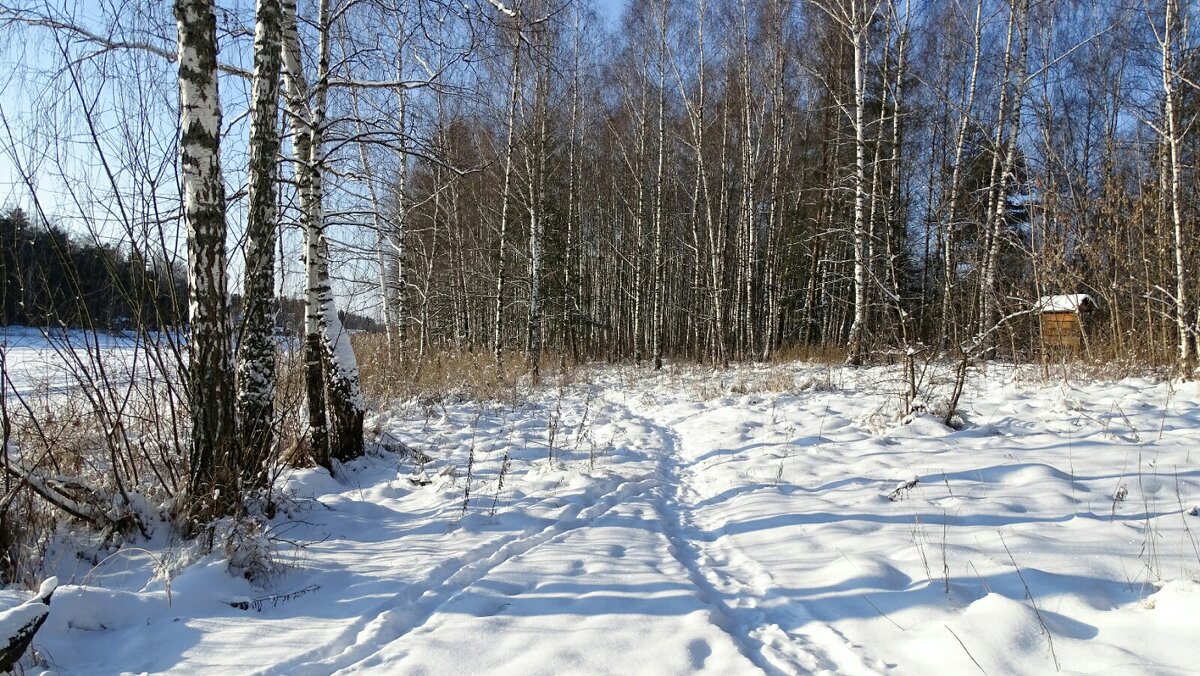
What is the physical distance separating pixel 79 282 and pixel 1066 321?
589 inches

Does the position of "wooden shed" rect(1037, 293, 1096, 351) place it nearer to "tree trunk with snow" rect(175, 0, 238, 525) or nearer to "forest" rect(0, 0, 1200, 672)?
"forest" rect(0, 0, 1200, 672)

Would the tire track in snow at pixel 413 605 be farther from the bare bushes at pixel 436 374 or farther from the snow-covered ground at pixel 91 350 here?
the bare bushes at pixel 436 374

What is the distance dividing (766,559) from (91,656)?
3.01 meters

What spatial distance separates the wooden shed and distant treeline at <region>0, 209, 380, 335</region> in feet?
28.3

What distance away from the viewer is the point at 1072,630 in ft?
6.87

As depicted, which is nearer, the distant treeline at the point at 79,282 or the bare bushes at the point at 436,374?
the distant treeline at the point at 79,282

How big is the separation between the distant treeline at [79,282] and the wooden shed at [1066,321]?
862cm

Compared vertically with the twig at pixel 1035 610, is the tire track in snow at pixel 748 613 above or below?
below

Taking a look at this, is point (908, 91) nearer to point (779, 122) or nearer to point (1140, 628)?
point (779, 122)

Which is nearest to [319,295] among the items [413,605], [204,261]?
[204,261]

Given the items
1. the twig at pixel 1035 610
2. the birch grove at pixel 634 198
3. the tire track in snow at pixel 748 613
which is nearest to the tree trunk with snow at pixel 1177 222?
the birch grove at pixel 634 198

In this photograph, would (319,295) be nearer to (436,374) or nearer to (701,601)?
(701,601)

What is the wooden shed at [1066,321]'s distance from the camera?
7352 mm

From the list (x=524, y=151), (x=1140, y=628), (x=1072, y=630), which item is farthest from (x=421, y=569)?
(x=524, y=151)
